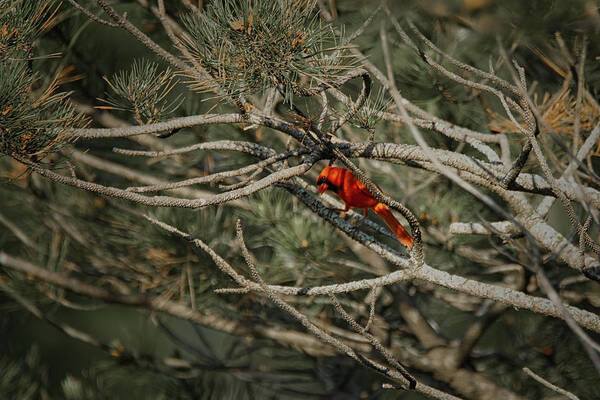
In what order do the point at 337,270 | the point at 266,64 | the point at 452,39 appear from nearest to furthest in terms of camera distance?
the point at 266,64 → the point at 452,39 → the point at 337,270

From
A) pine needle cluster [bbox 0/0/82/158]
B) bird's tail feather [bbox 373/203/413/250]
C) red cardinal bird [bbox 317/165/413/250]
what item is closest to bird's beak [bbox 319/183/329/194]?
red cardinal bird [bbox 317/165/413/250]

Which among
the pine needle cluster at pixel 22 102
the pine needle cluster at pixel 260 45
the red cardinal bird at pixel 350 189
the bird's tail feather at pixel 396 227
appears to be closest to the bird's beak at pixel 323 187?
the red cardinal bird at pixel 350 189

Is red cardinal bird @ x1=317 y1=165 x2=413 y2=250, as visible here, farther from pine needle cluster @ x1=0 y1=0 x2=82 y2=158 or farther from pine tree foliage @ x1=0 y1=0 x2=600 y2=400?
pine needle cluster @ x1=0 y1=0 x2=82 y2=158

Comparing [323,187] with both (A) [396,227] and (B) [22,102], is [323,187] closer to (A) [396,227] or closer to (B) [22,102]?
(A) [396,227]

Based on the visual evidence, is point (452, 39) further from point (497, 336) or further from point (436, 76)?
point (497, 336)

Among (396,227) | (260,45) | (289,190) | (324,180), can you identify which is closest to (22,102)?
(260,45)

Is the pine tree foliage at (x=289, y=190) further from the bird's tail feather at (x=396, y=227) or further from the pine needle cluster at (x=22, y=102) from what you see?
the bird's tail feather at (x=396, y=227)

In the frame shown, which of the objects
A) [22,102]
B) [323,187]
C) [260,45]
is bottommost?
[22,102]

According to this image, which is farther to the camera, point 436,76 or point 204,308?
point 204,308

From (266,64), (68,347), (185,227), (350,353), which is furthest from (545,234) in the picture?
(68,347)

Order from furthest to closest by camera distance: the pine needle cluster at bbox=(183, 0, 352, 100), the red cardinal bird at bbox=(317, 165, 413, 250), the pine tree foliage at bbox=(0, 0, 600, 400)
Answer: the red cardinal bird at bbox=(317, 165, 413, 250) < the pine tree foliage at bbox=(0, 0, 600, 400) < the pine needle cluster at bbox=(183, 0, 352, 100)

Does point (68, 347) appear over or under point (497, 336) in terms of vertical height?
under
